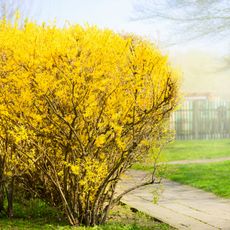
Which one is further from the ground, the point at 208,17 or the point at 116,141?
the point at 208,17

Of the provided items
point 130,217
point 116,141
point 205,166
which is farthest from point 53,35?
point 205,166

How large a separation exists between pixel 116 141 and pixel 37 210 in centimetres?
228

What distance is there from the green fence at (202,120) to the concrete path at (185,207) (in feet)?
64.7

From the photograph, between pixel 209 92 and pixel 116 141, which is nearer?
pixel 116 141

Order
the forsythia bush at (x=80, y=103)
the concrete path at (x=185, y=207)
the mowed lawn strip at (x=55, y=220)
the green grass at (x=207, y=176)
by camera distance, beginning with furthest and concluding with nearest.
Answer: the green grass at (x=207, y=176)
the concrete path at (x=185, y=207)
the mowed lawn strip at (x=55, y=220)
the forsythia bush at (x=80, y=103)

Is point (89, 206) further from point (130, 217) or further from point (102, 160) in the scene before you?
point (130, 217)

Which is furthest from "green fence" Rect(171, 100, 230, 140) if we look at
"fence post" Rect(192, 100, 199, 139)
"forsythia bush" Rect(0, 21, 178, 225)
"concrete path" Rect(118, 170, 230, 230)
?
"forsythia bush" Rect(0, 21, 178, 225)

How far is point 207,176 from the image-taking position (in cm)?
1319

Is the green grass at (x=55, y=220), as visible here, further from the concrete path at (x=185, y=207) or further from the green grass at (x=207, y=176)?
the green grass at (x=207, y=176)

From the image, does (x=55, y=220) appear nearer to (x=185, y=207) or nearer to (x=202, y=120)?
(x=185, y=207)

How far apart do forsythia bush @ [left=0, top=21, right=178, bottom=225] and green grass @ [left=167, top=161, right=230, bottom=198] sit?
3.12 meters

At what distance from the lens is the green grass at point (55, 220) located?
7043 mm

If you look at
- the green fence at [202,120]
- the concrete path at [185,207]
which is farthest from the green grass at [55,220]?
the green fence at [202,120]

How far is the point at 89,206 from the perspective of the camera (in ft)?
22.8
